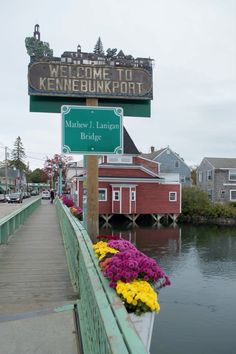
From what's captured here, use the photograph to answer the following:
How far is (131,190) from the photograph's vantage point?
44500 millimetres

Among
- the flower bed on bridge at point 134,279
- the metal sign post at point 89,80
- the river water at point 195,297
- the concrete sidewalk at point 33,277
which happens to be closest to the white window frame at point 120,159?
the river water at point 195,297

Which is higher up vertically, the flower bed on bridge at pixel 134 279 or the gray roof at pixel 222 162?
the gray roof at pixel 222 162

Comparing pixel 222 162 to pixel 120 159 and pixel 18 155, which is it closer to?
pixel 120 159

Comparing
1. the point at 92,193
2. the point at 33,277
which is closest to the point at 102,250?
the point at 92,193

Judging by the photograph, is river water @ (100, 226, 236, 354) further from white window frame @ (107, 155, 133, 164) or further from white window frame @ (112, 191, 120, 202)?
white window frame @ (107, 155, 133, 164)

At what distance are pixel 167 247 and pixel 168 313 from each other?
16.7 metres

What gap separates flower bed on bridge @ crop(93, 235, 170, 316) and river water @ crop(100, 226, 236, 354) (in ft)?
26.3

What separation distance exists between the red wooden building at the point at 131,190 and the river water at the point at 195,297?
9.42 metres

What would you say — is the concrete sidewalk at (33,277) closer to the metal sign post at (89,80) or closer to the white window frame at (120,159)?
the metal sign post at (89,80)

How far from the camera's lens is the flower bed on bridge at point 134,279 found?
11.5 feet

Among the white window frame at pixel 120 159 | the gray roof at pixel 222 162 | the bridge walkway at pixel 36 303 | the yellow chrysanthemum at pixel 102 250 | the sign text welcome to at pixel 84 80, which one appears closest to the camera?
the bridge walkway at pixel 36 303

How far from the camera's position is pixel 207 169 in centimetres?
6291

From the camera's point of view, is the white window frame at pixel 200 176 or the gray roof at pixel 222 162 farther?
the white window frame at pixel 200 176

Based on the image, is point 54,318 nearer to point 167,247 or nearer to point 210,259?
point 210,259
